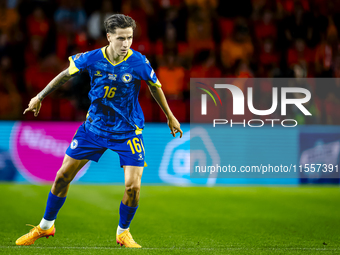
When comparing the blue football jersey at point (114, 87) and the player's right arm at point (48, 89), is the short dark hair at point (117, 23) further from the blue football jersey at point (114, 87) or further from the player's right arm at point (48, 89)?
the player's right arm at point (48, 89)

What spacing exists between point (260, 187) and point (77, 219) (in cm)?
345

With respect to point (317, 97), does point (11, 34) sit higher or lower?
higher

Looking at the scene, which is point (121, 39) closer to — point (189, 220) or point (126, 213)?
point (126, 213)

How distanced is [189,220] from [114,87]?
217cm

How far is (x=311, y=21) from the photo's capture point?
9820 millimetres

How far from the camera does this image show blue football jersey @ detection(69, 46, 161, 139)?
12.9 ft

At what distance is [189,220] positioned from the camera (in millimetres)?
5449

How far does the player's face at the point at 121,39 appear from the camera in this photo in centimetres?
377

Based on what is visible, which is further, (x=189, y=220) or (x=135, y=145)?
(x=189, y=220)

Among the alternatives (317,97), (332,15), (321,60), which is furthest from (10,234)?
(332,15)

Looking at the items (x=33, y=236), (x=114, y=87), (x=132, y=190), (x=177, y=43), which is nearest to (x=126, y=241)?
(x=132, y=190)

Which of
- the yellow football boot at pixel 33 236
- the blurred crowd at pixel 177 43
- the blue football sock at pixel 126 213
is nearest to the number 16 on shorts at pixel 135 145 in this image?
the blue football sock at pixel 126 213

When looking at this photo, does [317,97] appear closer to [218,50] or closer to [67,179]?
[218,50]

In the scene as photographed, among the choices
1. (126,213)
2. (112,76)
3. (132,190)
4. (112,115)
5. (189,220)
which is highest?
(112,76)
